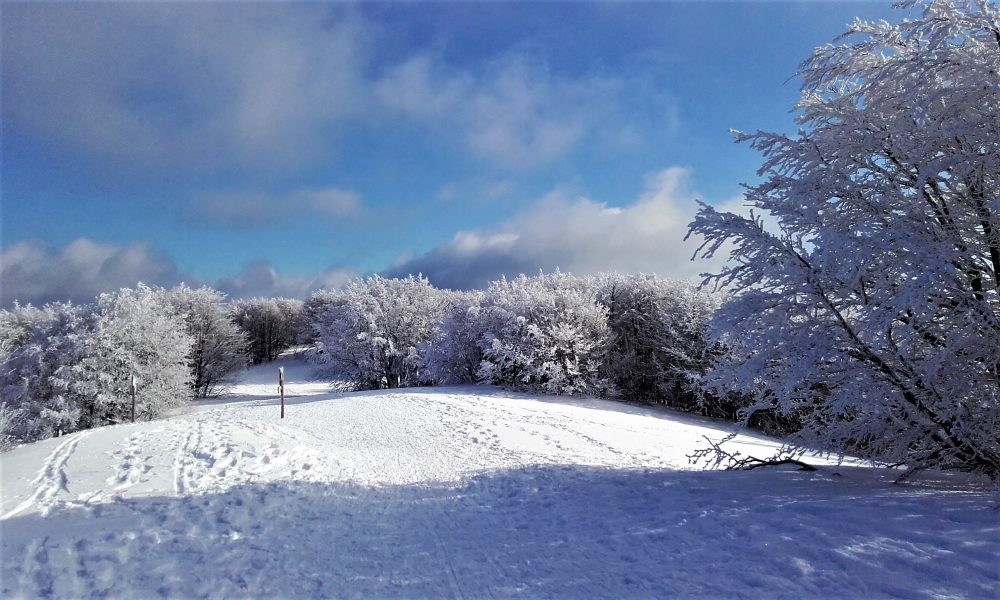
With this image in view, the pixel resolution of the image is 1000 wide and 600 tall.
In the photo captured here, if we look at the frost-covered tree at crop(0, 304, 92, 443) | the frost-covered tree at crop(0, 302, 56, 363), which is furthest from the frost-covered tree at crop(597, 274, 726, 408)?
the frost-covered tree at crop(0, 302, 56, 363)

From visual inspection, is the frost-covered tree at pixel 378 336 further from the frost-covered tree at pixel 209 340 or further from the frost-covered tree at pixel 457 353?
the frost-covered tree at pixel 209 340

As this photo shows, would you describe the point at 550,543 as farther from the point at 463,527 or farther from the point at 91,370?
the point at 91,370

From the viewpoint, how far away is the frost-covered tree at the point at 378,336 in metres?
32.3

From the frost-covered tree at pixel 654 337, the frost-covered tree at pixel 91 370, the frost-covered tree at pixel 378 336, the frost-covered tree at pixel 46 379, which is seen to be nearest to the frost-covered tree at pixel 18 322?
the frost-covered tree at pixel 46 379

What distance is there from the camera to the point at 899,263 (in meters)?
4.56

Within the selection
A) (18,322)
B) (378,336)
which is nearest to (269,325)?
(18,322)

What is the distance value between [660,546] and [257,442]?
9.21 m

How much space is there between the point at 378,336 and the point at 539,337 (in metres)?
13.8

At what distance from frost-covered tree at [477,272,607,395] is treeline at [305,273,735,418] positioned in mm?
63

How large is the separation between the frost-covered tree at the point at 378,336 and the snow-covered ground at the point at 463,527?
21.4 meters

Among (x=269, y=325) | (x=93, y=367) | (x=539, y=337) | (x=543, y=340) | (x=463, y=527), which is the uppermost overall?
(x=269, y=325)

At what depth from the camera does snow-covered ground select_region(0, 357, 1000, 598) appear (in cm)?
391

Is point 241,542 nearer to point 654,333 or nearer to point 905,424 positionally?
point 905,424

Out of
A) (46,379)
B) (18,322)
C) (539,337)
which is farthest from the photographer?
(18,322)
